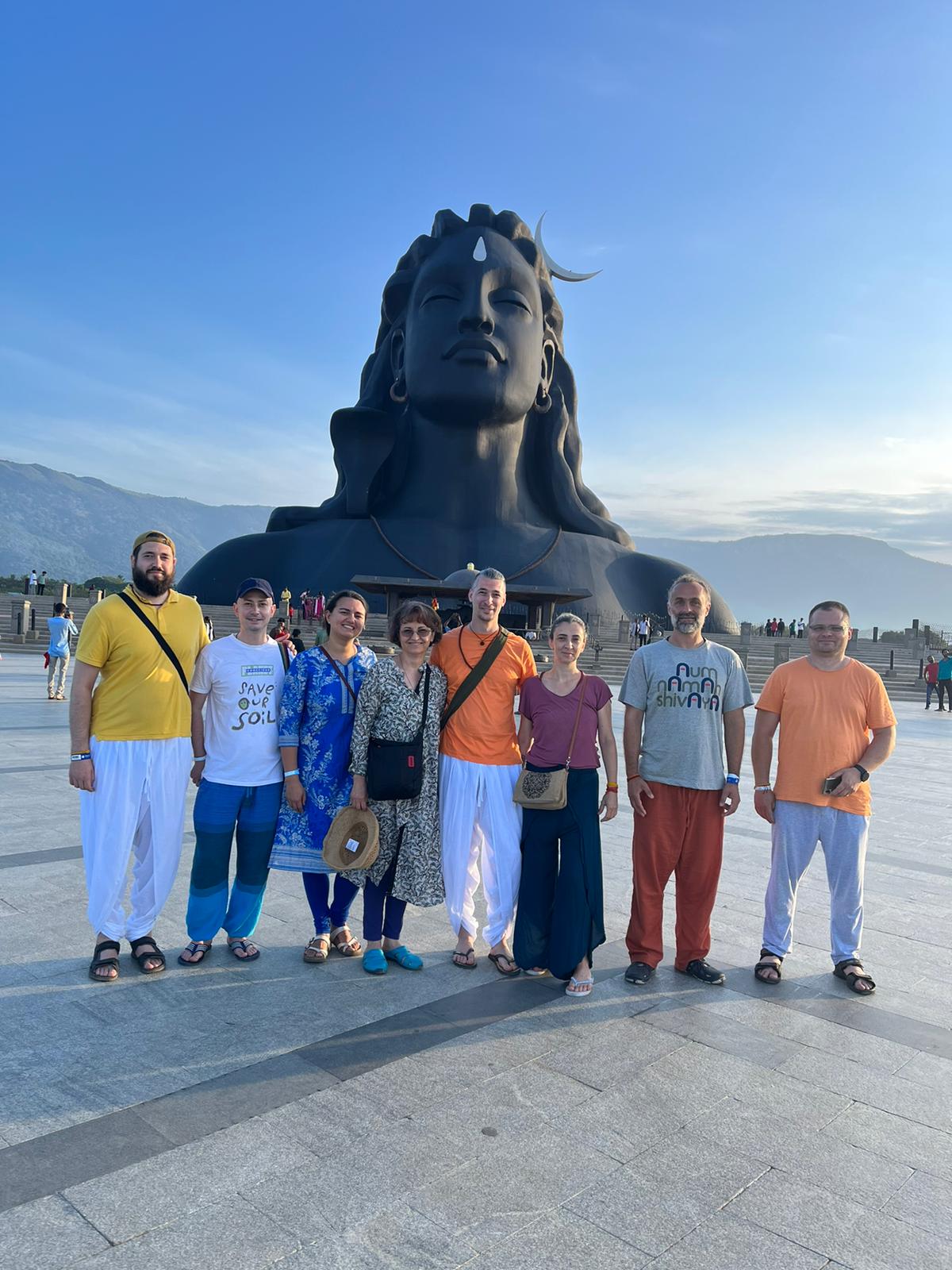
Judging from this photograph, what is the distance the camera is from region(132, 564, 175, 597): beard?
11.1ft

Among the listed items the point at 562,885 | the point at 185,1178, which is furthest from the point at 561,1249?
the point at 562,885

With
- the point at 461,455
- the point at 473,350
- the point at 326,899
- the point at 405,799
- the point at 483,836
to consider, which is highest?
the point at 473,350

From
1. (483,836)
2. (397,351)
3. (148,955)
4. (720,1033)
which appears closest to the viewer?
(720,1033)

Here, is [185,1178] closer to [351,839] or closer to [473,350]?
[351,839]

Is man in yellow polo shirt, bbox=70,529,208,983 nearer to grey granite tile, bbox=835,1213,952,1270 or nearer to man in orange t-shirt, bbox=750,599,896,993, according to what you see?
man in orange t-shirt, bbox=750,599,896,993

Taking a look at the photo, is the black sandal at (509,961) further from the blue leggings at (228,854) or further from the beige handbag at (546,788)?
the blue leggings at (228,854)

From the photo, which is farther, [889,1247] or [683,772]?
[683,772]

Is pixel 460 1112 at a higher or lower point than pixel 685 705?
lower

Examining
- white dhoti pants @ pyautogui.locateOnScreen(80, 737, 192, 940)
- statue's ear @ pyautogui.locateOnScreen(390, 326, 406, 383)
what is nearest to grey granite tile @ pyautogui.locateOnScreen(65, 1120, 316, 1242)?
white dhoti pants @ pyautogui.locateOnScreen(80, 737, 192, 940)

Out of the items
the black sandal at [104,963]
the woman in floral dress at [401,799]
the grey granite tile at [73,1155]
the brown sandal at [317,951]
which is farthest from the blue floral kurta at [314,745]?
the grey granite tile at [73,1155]

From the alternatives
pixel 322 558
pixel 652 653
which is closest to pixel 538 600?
pixel 322 558

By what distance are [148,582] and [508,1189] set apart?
2285 millimetres

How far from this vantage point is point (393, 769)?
339 centimetres

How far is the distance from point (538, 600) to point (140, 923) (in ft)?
69.4
